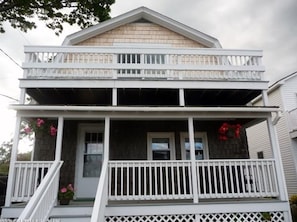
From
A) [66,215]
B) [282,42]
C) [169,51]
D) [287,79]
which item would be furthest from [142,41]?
[282,42]

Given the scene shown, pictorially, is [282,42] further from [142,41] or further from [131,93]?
[131,93]

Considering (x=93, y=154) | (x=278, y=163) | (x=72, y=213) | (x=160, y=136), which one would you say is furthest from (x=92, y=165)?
(x=278, y=163)

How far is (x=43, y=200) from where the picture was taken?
419 cm

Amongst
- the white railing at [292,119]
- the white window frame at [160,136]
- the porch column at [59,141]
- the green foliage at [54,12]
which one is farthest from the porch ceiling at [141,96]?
the white railing at [292,119]

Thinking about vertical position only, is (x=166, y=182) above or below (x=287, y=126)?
below

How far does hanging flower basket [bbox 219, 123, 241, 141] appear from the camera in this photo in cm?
694

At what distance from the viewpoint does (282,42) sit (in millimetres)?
16641

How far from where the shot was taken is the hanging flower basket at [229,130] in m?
6.94

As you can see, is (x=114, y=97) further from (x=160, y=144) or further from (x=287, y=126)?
(x=287, y=126)

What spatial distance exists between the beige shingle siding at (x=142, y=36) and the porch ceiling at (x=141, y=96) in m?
2.76

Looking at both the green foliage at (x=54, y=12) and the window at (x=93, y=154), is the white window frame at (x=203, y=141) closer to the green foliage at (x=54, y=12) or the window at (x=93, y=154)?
the window at (x=93, y=154)

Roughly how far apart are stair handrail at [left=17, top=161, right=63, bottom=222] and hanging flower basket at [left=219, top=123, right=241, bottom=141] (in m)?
4.70

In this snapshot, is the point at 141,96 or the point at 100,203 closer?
the point at 100,203

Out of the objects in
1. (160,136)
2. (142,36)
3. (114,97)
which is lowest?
(160,136)
